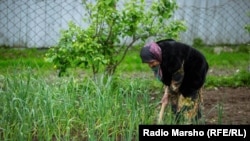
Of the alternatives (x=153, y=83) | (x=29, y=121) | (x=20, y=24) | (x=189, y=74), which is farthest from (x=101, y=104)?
(x=20, y=24)

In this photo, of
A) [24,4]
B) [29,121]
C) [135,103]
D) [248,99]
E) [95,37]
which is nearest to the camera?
[29,121]

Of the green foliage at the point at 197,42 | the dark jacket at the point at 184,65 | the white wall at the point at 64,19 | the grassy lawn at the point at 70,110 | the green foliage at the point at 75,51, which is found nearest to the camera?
the grassy lawn at the point at 70,110

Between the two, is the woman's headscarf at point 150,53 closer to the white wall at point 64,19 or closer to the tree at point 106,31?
the tree at point 106,31

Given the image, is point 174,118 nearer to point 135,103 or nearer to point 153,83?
point 135,103

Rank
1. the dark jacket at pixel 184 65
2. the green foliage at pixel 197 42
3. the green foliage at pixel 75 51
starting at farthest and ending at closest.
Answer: the green foliage at pixel 197 42 < the green foliage at pixel 75 51 < the dark jacket at pixel 184 65

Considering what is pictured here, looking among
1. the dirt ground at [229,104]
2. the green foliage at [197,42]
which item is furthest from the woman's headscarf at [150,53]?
the green foliage at [197,42]

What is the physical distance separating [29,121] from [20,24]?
5.42m

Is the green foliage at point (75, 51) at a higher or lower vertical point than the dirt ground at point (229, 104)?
higher

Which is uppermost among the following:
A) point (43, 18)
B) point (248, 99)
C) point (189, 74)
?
point (43, 18)

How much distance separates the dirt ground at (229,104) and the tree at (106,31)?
1.02 m

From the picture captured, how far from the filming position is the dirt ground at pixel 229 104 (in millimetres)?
5848

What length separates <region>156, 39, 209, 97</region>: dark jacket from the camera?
15.1 ft

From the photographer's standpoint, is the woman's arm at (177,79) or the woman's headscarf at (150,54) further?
the woman's arm at (177,79)

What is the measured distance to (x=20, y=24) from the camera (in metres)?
9.58
